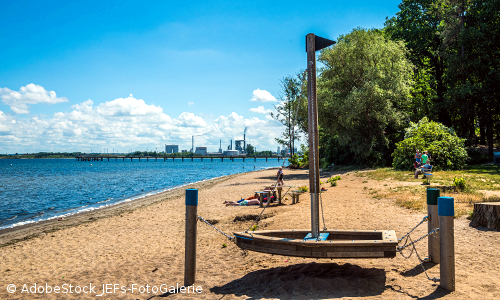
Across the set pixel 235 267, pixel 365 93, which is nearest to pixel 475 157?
pixel 365 93

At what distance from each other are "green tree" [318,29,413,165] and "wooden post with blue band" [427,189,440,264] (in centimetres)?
2499

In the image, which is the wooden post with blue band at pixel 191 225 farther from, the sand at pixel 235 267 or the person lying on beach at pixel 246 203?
the person lying on beach at pixel 246 203

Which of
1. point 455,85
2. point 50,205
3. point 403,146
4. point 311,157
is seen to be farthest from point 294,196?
point 455,85

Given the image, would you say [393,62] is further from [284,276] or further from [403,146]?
[284,276]

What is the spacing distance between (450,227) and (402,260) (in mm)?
1869

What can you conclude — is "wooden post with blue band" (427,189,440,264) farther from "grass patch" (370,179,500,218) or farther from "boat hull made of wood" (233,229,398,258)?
"grass patch" (370,179,500,218)

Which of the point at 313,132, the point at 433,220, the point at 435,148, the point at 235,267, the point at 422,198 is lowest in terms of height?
the point at 235,267

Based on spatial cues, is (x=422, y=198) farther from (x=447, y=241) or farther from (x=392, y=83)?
(x=392, y=83)

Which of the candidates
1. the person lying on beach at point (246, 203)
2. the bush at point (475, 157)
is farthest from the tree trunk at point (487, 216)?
the bush at point (475, 157)

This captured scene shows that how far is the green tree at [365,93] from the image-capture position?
98.5 feet

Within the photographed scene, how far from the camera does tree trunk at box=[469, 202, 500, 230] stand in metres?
7.52

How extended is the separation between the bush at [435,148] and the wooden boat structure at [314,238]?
20801mm

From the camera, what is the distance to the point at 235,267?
6684 mm

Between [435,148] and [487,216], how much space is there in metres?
18.1
